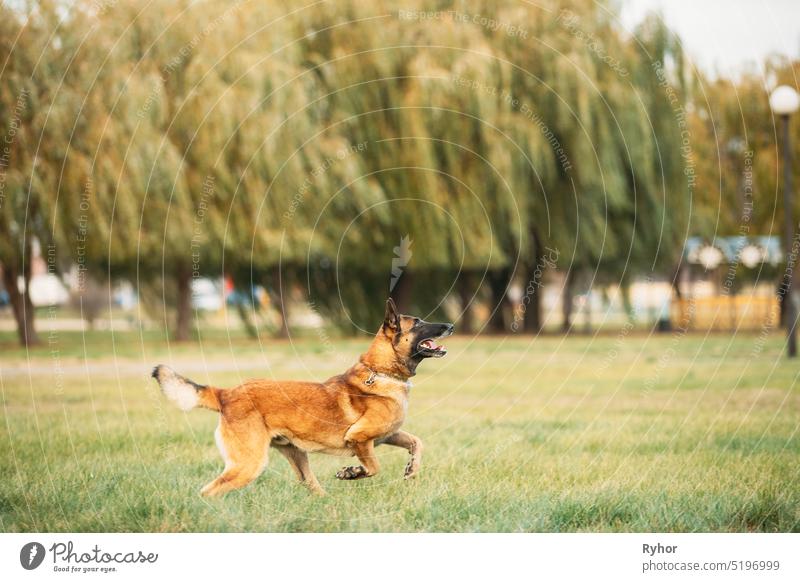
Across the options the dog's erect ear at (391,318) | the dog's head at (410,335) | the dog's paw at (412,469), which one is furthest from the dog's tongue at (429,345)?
the dog's paw at (412,469)

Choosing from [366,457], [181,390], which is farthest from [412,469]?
[181,390]

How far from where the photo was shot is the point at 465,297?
27875mm

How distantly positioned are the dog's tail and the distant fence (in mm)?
22069

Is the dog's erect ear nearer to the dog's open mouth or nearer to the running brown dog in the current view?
the running brown dog

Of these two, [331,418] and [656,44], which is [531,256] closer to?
[656,44]

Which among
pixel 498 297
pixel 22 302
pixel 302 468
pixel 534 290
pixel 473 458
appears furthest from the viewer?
pixel 498 297

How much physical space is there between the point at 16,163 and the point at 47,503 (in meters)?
14.0

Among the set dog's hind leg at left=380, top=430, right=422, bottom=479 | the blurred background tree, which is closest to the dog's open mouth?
dog's hind leg at left=380, top=430, right=422, bottom=479

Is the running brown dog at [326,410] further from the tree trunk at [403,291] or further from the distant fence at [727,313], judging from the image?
the distant fence at [727,313]

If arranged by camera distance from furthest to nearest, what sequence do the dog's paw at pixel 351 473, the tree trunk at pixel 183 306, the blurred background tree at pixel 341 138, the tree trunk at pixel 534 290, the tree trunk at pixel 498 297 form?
the tree trunk at pixel 498 297
the tree trunk at pixel 534 290
the tree trunk at pixel 183 306
the blurred background tree at pixel 341 138
the dog's paw at pixel 351 473

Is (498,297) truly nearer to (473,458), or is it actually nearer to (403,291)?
(403,291)

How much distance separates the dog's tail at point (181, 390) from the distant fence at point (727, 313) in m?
22.1

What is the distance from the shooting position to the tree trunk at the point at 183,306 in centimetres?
2480

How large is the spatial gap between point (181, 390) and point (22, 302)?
1731 cm
